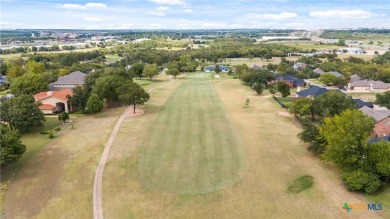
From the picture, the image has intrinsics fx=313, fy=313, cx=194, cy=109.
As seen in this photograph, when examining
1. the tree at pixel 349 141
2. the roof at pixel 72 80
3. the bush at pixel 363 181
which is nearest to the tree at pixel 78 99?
the roof at pixel 72 80

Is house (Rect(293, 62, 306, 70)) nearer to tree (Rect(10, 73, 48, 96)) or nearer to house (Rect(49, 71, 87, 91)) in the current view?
house (Rect(49, 71, 87, 91))

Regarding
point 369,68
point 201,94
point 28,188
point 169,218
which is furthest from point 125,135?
point 369,68

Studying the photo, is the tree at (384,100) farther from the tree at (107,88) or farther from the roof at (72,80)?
the roof at (72,80)

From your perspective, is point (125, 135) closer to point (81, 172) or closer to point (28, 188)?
point (81, 172)

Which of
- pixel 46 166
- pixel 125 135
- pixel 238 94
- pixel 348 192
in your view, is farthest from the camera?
pixel 238 94

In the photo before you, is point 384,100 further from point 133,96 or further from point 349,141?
point 133,96
